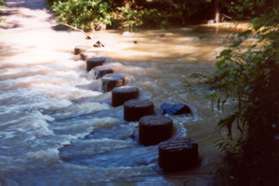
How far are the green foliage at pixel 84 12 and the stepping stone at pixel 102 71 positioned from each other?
664 centimetres

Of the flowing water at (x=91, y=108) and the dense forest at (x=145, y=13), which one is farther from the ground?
the dense forest at (x=145, y=13)

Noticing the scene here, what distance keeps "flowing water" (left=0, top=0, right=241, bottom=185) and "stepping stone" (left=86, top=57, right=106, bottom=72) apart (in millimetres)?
182

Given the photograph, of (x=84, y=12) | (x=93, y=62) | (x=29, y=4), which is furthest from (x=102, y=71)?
(x=29, y=4)

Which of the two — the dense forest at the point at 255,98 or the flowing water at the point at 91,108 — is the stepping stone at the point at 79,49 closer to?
the flowing water at the point at 91,108

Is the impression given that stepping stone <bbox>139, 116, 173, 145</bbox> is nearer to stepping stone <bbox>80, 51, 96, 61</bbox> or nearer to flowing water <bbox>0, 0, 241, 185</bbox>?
flowing water <bbox>0, 0, 241, 185</bbox>

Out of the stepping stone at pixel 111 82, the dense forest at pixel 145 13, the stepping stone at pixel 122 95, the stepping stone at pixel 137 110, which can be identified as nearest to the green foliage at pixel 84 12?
the dense forest at pixel 145 13

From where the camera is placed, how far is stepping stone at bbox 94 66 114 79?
10438 millimetres

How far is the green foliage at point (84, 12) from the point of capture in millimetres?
17156

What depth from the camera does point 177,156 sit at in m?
5.85

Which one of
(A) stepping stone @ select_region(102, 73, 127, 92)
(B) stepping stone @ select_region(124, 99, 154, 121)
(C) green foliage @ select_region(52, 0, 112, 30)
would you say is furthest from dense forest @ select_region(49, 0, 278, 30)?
(B) stepping stone @ select_region(124, 99, 154, 121)

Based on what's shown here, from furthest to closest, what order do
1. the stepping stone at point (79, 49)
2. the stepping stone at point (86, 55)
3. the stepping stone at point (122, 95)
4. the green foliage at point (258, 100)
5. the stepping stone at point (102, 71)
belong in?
the stepping stone at point (79, 49)
the stepping stone at point (86, 55)
the stepping stone at point (102, 71)
the stepping stone at point (122, 95)
the green foliage at point (258, 100)

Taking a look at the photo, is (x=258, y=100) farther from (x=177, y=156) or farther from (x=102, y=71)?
(x=102, y=71)

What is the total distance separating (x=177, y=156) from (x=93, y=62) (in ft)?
19.2

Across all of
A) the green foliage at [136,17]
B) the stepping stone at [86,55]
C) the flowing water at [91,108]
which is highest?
the green foliage at [136,17]
